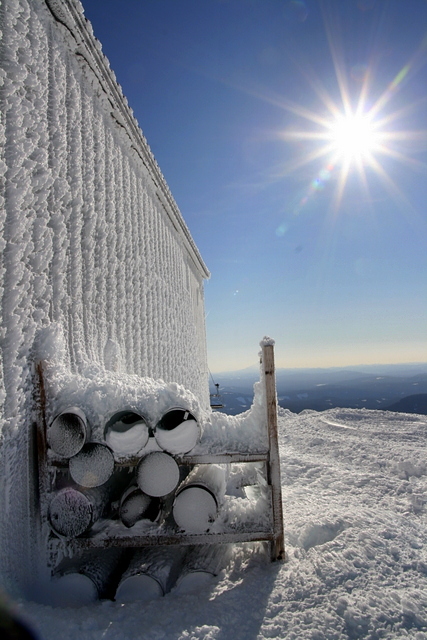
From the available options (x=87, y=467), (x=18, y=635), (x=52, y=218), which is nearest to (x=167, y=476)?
(x=87, y=467)

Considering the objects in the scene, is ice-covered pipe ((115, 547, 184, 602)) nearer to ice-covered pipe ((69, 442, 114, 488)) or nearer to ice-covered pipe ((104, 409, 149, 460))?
ice-covered pipe ((69, 442, 114, 488))

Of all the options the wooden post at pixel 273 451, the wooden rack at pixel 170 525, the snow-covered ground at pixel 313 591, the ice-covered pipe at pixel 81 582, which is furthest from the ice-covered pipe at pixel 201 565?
the ice-covered pipe at pixel 81 582

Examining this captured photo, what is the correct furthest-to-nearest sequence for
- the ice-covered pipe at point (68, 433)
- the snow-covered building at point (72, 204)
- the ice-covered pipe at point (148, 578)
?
the snow-covered building at point (72, 204) → the ice-covered pipe at point (68, 433) → the ice-covered pipe at point (148, 578)

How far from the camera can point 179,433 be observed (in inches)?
97.3

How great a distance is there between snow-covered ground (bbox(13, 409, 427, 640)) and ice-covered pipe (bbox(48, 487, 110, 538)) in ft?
1.35

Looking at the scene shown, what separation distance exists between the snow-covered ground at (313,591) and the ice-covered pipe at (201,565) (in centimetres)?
6

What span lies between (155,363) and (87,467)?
3.02 meters

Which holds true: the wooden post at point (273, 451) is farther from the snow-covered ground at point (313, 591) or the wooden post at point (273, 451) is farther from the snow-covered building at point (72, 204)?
the snow-covered building at point (72, 204)

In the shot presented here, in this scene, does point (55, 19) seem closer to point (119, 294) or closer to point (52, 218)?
point (52, 218)

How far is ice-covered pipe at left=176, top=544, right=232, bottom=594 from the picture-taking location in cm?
233

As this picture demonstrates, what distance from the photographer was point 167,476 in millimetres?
2436

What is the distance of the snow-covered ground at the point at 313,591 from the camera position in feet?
6.07

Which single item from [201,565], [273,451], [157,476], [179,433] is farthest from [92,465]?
[273,451]

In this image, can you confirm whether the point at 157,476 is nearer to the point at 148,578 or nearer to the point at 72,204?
the point at 148,578
